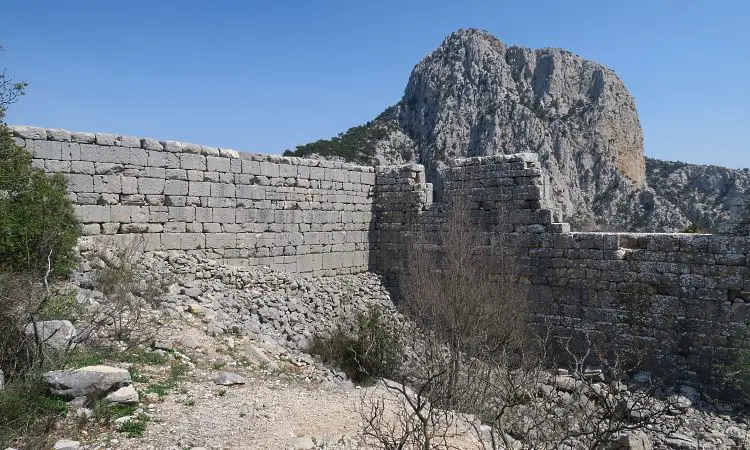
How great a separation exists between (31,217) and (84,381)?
3.63 metres

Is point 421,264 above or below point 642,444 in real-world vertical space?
above

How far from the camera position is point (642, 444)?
6848 mm

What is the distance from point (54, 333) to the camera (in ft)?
19.9

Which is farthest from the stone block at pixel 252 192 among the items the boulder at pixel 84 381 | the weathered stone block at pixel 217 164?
the boulder at pixel 84 381

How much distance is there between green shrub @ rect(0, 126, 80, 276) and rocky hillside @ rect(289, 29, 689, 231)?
25667mm

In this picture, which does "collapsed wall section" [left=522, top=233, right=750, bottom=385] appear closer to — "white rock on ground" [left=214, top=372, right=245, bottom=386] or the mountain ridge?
"white rock on ground" [left=214, top=372, right=245, bottom=386]

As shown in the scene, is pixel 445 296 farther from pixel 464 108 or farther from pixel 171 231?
pixel 464 108

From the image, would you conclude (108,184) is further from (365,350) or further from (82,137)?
(365,350)

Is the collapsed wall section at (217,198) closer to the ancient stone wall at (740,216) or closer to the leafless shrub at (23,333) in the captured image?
the leafless shrub at (23,333)

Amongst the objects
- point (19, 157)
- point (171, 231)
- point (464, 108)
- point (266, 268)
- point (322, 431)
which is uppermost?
point (464, 108)

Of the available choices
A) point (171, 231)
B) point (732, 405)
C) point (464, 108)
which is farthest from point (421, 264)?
point (464, 108)

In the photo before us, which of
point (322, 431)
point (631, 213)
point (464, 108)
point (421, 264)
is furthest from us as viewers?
point (464, 108)

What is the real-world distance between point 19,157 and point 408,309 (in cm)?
778

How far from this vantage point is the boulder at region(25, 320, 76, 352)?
596 centimetres
